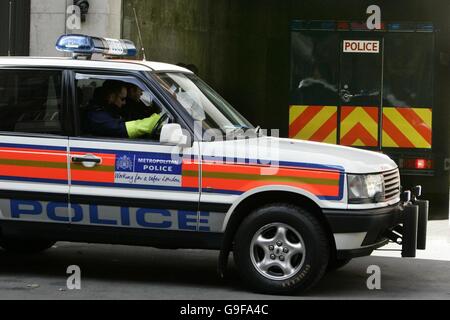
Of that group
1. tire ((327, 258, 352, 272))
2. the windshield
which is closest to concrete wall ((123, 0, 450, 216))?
tire ((327, 258, 352, 272))

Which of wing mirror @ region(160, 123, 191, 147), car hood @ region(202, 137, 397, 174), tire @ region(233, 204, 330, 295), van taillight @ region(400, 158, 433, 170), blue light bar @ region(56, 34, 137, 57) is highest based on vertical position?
blue light bar @ region(56, 34, 137, 57)

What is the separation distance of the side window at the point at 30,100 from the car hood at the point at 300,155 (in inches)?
52.7

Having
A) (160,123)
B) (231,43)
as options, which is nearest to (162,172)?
(160,123)

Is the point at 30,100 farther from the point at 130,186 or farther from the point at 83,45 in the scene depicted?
the point at 130,186

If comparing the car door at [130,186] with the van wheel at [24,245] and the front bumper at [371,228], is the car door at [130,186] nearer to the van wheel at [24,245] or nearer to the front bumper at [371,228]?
the front bumper at [371,228]

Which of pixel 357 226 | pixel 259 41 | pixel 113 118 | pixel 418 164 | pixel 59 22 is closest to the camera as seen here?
pixel 357 226

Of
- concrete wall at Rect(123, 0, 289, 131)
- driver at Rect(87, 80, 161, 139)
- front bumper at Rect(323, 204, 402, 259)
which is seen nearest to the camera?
front bumper at Rect(323, 204, 402, 259)

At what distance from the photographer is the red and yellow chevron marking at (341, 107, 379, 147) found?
1251cm

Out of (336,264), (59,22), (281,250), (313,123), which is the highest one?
(59,22)

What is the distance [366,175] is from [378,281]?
136 cm

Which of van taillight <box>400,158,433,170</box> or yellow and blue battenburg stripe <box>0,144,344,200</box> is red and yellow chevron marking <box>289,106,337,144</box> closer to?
van taillight <box>400,158,433,170</box>

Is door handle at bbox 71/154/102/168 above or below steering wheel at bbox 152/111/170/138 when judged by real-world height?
below

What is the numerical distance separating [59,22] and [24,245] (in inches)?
167

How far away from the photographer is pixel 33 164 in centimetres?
884
